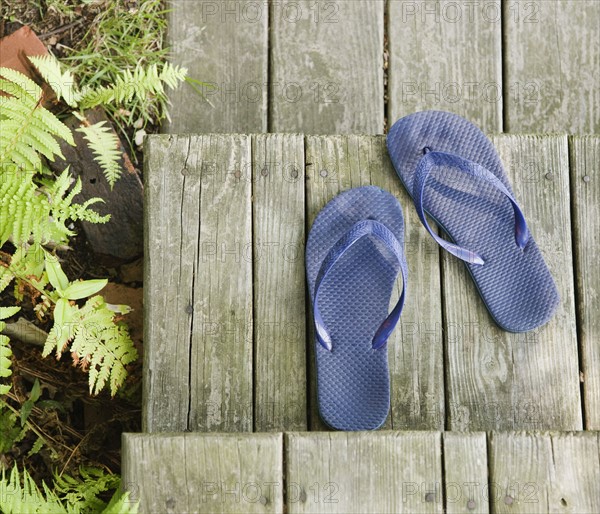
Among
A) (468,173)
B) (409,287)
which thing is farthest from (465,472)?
(468,173)

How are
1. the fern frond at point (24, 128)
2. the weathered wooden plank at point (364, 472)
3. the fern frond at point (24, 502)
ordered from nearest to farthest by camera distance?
the weathered wooden plank at point (364, 472) < the fern frond at point (24, 502) < the fern frond at point (24, 128)

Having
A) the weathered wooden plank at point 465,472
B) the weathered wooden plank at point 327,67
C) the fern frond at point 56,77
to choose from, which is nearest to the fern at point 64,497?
the weathered wooden plank at point 465,472

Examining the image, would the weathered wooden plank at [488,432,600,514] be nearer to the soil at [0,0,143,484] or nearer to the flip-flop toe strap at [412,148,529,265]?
the flip-flop toe strap at [412,148,529,265]

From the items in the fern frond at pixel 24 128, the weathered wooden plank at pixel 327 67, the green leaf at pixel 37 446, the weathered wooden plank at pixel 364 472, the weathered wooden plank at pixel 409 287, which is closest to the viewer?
the weathered wooden plank at pixel 364 472

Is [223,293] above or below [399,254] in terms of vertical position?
below

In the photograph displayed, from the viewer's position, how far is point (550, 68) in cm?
274

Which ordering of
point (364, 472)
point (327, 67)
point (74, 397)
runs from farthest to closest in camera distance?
point (327, 67)
point (74, 397)
point (364, 472)

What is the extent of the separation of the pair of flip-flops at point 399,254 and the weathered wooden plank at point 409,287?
39 mm

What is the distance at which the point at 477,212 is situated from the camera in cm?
226

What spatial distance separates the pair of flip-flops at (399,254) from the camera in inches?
83.4

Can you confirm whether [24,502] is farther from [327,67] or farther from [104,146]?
[327,67]

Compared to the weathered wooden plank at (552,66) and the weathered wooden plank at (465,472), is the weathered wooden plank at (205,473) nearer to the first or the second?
the weathered wooden plank at (465,472)

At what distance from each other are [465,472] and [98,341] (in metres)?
1.25

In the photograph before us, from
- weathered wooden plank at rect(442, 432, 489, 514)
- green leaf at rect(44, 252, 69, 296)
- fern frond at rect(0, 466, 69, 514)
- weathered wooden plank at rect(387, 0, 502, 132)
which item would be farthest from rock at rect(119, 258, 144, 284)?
weathered wooden plank at rect(442, 432, 489, 514)
